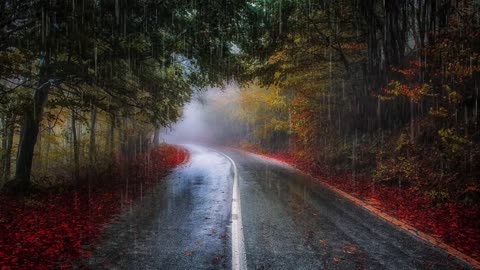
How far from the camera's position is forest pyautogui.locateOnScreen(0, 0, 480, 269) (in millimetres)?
7867

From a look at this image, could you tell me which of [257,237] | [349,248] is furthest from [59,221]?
[349,248]

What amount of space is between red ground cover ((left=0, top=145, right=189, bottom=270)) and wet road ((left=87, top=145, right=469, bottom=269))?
A: 0.47m

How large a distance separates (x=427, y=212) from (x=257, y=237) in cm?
454

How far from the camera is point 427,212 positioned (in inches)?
329

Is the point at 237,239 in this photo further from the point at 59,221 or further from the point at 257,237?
the point at 59,221

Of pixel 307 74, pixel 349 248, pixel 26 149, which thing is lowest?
pixel 349 248

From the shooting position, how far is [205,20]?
919 centimetres

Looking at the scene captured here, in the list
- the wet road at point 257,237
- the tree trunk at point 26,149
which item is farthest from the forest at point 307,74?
the wet road at point 257,237

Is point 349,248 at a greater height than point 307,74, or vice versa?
point 307,74

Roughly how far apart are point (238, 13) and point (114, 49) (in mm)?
3509

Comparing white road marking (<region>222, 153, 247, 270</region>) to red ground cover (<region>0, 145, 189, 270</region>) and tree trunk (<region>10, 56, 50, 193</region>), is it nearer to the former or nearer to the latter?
red ground cover (<region>0, 145, 189, 270</region>)

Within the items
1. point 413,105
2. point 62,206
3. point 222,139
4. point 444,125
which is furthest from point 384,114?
point 222,139

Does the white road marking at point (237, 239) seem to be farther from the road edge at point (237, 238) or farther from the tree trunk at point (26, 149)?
the tree trunk at point (26, 149)

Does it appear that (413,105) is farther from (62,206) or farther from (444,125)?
(62,206)
